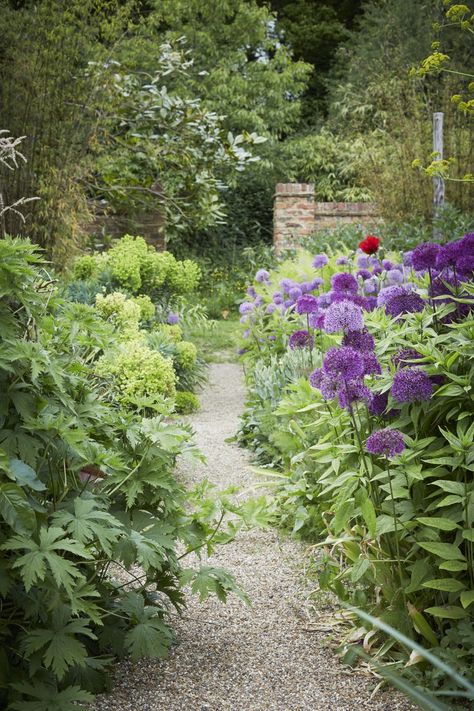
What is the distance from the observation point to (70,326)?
2.30 meters

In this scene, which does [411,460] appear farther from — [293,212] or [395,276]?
[293,212]

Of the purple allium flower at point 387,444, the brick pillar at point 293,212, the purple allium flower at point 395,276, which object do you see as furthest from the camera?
the brick pillar at point 293,212

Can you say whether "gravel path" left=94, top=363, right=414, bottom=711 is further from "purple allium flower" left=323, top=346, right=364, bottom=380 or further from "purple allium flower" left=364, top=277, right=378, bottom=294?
"purple allium flower" left=364, top=277, right=378, bottom=294

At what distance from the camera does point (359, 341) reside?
2518mm

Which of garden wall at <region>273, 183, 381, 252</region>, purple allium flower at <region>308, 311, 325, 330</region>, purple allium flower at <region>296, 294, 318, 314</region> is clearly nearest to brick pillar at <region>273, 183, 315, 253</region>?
garden wall at <region>273, 183, 381, 252</region>

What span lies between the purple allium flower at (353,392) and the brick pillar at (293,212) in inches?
383

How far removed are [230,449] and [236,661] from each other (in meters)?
2.62

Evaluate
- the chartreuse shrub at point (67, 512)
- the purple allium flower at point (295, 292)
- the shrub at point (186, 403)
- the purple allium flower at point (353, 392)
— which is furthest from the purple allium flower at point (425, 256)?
the shrub at point (186, 403)

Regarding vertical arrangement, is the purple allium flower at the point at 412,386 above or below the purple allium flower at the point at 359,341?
below

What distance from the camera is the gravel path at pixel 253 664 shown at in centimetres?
A: 221

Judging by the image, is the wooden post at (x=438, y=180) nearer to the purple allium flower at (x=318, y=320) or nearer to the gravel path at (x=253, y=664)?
the purple allium flower at (x=318, y=320)

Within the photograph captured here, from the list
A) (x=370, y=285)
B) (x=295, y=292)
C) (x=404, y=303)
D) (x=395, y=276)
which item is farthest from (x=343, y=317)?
(x=295, y=292)

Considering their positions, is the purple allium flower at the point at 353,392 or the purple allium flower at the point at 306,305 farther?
the purple allium flower at the point at 306,305

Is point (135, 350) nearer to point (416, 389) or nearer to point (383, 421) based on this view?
point (383, 421)
